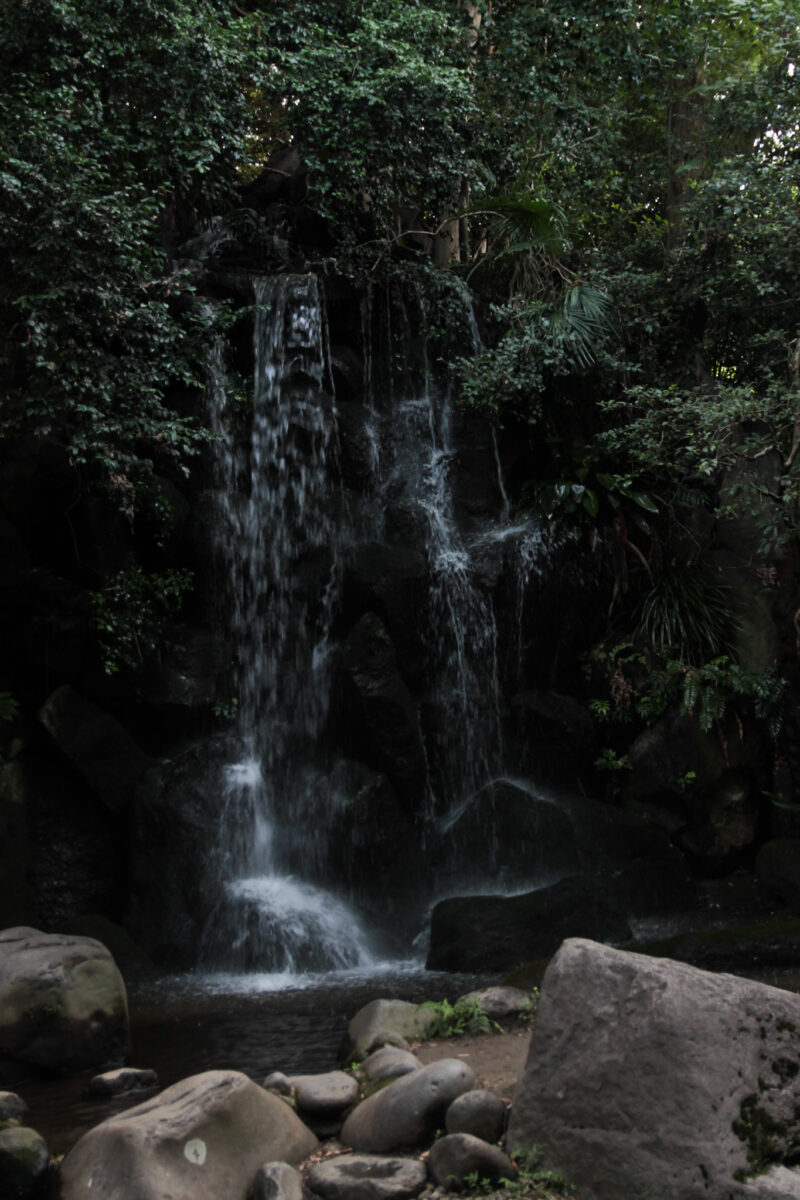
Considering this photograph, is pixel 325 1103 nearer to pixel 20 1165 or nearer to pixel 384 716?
pixel 20 1165

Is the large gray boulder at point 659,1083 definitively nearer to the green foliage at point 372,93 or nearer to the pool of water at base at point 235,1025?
the pool of water at base at point 235,1025

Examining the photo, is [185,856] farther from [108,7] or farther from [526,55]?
[526,55]

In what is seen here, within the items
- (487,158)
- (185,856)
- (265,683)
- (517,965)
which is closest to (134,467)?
(265,683)

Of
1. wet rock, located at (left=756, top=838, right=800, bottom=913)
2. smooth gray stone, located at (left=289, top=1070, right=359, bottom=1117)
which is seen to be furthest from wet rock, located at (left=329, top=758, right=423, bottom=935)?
smooth gray stone, located at (left=289, top=1070, right=359, bottom=1117)

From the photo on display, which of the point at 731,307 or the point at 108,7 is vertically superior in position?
the point at 108,7

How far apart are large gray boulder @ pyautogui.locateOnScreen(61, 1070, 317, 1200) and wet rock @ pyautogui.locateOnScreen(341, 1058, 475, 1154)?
0.30 m

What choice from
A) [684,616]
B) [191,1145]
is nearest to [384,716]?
[684,616]

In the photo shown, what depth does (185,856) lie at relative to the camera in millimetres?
9109

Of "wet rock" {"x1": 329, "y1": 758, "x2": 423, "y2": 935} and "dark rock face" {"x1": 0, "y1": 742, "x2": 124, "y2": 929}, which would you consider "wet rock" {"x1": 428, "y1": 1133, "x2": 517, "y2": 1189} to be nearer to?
"wet rock" {"x1": 329, "y1": 758, "x2": 423, "y2": 935}

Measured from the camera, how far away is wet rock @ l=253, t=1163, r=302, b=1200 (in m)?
3.85

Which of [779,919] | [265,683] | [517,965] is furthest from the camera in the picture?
[265,683]

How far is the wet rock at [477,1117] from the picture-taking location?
404 cm

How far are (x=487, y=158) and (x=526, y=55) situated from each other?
1.26m

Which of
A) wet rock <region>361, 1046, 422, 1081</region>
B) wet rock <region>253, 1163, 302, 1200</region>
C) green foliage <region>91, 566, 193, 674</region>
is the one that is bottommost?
wet rock <region>253, 1163, 302, 1200</region>
